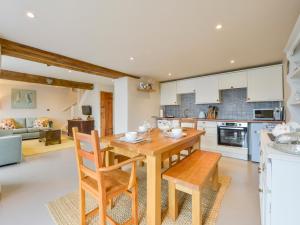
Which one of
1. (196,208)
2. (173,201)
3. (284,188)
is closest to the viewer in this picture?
(284,188)

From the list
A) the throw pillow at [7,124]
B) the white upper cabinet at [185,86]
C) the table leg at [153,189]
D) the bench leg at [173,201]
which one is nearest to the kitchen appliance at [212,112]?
the white upper cabinet at [185,86]

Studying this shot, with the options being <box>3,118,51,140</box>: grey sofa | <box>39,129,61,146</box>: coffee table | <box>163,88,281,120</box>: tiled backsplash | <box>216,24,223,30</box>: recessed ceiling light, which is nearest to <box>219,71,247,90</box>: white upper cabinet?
<box>163,88,281,120</box>: tiled backsplash

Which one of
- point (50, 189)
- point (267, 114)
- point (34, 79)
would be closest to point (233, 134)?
point (267, 114)

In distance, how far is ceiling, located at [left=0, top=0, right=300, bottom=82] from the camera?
5.12ft

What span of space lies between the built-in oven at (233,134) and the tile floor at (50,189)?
41cm

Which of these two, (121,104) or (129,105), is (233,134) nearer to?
(129,105)

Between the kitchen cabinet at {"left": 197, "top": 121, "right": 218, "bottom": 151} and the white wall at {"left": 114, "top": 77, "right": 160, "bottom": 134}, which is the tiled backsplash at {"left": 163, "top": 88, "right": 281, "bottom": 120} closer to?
the kitchen cabinet at {"left": 197, "top": 121, "right": 218, "bottom": 151}

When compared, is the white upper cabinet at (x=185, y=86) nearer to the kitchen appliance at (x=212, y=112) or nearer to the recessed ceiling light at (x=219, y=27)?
the kitchen appliance at (x=212, y=112)

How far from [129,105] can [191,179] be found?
3061 millimetres

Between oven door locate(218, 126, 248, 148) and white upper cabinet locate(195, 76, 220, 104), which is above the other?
white upper cabinet locate(195, 76, 220, 104)

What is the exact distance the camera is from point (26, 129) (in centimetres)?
575

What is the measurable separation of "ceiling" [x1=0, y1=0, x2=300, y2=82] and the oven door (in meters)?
1.57

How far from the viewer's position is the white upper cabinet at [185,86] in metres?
4.51

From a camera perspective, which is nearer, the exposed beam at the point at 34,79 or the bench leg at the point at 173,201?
the bench leg at the point at 173,201
